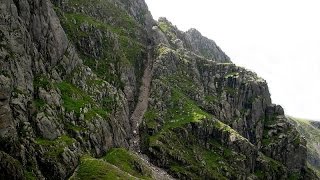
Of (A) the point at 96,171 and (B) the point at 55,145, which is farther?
(A) the point at 96,171

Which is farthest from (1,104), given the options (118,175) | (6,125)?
(118,175)

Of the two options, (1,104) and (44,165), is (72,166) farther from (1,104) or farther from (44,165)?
(1,104)

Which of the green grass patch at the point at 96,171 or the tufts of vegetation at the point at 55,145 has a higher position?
the tufts of vegetation at the point at 55,145

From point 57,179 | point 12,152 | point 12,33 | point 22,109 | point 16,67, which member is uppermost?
point 12,33

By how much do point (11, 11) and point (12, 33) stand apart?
9.84 m

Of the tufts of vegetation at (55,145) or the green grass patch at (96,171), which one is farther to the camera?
the green grass patch at (96,171)

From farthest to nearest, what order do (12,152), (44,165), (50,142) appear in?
(50,142) < (44,165) < (12,152)

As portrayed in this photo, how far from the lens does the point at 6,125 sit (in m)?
154

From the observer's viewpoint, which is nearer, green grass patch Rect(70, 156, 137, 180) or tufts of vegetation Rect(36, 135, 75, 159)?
tufts of vegetation Rect(36, 135, 75, 159)

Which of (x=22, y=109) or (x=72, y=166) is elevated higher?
(x=22, y=109)

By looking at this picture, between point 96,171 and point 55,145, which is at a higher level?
point 55,145

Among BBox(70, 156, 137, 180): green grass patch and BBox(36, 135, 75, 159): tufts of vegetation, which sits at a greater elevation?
BBox(36, 135, 75, 159): tufts of vegetation

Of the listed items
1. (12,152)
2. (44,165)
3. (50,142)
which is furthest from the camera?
(50,142)

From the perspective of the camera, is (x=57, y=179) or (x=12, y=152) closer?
(x=12, y=152)
